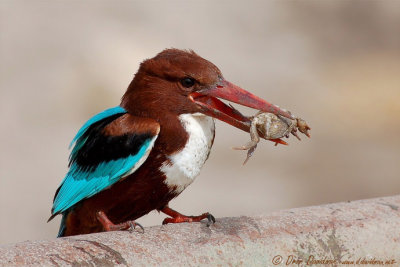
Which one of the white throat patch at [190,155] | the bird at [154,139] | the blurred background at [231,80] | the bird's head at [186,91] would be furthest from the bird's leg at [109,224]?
the blurred background at [231,80]

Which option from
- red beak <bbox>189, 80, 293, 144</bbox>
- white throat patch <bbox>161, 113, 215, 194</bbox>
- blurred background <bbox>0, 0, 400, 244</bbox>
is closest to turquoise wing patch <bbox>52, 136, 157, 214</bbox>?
white throat patch <bbox>161, 113, 215, 194</bbox>

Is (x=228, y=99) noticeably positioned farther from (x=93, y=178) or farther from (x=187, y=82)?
(x=93, y=178)

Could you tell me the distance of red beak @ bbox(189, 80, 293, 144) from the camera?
3303 mm

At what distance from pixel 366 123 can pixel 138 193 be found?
17.8 ft

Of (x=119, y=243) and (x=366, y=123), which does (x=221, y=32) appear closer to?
(x=366, y=123)

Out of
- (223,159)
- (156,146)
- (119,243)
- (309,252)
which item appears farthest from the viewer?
(223,159)

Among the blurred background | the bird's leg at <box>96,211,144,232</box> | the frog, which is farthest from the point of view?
the blurred background

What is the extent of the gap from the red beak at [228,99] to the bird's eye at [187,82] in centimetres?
4

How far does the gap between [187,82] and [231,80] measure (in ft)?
16.9

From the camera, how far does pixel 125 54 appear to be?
8.28 m

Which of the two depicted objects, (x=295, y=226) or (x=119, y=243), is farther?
(x=295, y=226)

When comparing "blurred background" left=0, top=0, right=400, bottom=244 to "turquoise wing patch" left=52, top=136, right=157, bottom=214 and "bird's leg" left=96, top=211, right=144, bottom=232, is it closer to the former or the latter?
"turquoise wing patch" left=52, top=136, right=157, bottom=214

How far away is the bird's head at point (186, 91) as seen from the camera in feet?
10.9

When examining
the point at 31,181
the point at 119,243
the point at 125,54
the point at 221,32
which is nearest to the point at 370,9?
the point at 221,32
